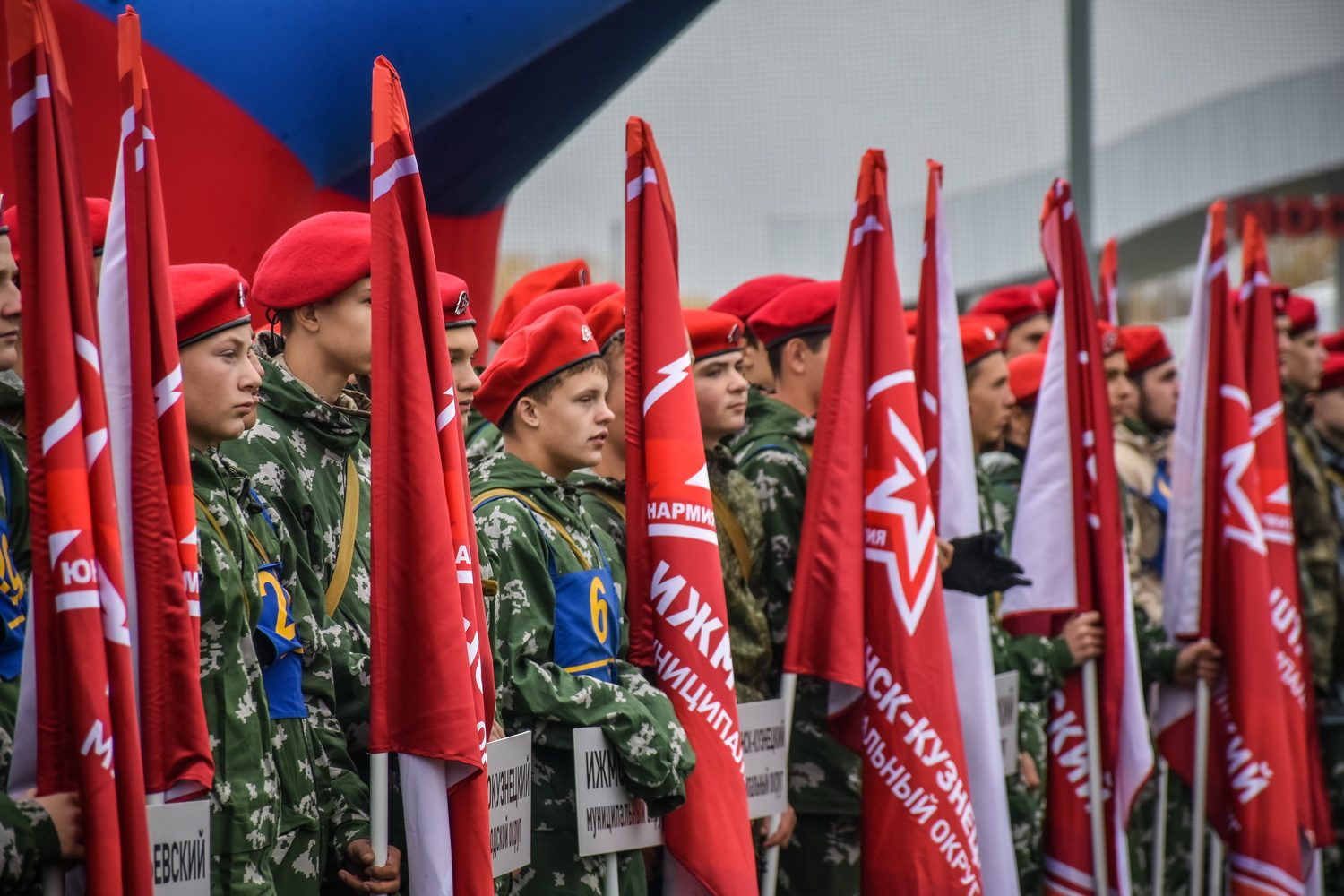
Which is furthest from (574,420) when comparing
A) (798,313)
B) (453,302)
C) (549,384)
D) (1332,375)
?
(1332,375)

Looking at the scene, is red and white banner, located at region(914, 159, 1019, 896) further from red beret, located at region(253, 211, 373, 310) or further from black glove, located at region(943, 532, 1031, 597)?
red beret, located at region(253, 211, 373, 310)

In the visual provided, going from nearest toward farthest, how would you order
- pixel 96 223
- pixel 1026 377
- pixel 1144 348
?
pixel 96 223 → pixel 1026 377 → pixel 1144 348

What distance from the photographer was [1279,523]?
5.65 metres

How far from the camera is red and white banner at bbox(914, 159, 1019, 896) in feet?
14.0

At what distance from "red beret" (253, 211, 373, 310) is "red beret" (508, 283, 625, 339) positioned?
673 mm

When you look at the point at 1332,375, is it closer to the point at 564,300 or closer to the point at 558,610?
the point at 564,300

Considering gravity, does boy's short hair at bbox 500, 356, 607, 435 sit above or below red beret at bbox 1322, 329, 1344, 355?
below

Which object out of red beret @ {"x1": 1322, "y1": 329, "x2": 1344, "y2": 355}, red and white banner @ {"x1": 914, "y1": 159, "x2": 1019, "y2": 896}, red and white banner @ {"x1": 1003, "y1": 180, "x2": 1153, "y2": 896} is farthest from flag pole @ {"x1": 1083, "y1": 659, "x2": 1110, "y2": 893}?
red beret @ {"x1": 1322, "y1": 329, "x2": 1344, "y2": 355}

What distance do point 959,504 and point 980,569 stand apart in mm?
253

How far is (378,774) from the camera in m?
2.69

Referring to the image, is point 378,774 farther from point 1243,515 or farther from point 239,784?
point 1243,515

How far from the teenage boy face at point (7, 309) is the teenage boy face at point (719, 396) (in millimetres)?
2060

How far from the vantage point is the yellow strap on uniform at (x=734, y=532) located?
163 inches

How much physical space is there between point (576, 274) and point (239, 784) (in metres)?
2.83
